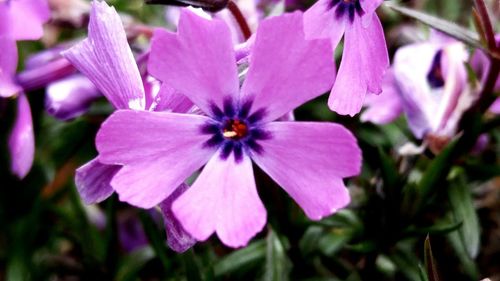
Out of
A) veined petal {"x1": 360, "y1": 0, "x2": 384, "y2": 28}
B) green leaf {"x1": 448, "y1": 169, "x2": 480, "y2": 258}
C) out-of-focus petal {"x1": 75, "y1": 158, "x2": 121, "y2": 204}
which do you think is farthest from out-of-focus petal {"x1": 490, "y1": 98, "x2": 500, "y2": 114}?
out-of-focus petal {"x1": 75, "y1": 158, "x2": 121, "y2": 204}

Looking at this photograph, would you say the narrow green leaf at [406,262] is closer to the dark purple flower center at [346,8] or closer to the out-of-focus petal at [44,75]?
the dark purple flower center at [346,8]

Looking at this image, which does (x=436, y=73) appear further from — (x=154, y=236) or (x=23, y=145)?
(x=23, y=145)

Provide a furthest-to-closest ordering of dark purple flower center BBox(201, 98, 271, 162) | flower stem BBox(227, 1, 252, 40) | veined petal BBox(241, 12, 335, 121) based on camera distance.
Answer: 1. flower stem BBox(227, 1, 252, 40)
2. dark purple flower center BBox(201, 98, 271, 162)
3. veined petal BBox(241, 12, 335, 121)

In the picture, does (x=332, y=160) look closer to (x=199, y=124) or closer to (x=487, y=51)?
(x=199, y=124)

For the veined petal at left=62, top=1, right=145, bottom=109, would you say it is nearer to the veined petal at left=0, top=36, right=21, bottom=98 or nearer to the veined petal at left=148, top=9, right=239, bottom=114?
the veined petal at left=148, top=9, right=239, bottom=114

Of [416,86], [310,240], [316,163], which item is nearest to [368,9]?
[316,163]

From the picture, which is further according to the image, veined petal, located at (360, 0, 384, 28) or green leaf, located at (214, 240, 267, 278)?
green leaf, located at (214, 240, 267, 278)

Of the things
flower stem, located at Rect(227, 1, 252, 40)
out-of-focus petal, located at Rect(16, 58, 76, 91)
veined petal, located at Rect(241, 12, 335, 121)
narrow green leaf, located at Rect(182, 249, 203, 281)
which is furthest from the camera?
out-of-focus petal, located at Rect(16, 58, 76, 91)

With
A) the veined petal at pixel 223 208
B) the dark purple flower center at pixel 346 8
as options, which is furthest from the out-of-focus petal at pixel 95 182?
the dark purple flower center at pixel 346 8
